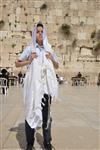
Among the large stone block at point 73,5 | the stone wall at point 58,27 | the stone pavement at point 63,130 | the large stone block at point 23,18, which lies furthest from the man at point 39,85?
the large stone block at point 73,5

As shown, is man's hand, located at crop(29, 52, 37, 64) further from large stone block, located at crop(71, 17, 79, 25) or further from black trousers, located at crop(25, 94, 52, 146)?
large stone block, located at crop(71, 17, 79, 25)

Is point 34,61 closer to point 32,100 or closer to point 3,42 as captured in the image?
point 32,100

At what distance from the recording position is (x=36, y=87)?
5125 mm

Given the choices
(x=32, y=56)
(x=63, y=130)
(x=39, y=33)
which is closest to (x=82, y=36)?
(x=63, y=130)

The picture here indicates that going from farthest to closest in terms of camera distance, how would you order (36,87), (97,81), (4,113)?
(97,81) < (4,113) < (36,87)

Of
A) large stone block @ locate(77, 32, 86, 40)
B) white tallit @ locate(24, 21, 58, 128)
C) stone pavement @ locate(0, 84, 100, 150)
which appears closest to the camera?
white tallit @ locate(24, 21, 58, 128)

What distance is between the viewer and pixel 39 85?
5.16 m

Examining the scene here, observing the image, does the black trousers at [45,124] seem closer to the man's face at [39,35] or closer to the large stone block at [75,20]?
the man's face at [39,35]

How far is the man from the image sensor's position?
5.13 meters

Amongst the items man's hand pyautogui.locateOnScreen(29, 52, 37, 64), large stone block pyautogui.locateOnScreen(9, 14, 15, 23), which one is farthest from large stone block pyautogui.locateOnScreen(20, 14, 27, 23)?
man's hand pyautogui.locateOnScreen(29, 52, 37, 64)

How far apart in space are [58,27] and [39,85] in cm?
2052

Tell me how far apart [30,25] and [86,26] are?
3.41 metres

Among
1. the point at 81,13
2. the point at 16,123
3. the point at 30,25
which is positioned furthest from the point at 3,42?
the point at 16,123

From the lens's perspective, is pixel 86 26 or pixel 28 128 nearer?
pixel 28 128
